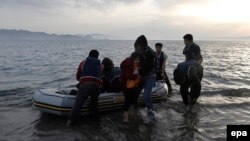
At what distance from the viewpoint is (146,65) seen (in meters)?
7.05

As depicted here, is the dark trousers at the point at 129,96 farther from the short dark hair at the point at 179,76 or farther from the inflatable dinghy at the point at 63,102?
the short dark hair at the point at 179,76

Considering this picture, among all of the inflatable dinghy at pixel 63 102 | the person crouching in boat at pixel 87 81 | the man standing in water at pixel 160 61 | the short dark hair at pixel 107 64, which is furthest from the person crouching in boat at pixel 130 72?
the man standing in water at pixel 160 61

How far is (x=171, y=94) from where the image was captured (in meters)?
11.2

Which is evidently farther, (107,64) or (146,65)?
(107,64)

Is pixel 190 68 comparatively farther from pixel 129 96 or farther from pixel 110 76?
pixel 110 76

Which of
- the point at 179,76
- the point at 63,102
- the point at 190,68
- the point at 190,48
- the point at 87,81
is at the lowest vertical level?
the point at 63,102

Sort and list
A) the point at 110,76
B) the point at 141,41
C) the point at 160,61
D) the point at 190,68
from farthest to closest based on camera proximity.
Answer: the point at 160,61
the point at 110,76
the point at 190,68
the point at 141,41

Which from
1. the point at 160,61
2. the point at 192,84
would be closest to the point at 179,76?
the point at 192,84

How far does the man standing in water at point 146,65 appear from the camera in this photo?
6.90 m

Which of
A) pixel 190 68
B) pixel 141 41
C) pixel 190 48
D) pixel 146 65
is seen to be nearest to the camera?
pixel 141 41

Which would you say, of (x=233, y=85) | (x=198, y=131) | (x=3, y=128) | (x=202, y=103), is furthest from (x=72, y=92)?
(x=233, y=85)

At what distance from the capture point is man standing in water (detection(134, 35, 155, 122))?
6.90 metres

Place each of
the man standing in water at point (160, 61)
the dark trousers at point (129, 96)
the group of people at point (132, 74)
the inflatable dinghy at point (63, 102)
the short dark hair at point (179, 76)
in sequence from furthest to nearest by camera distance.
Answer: the man standing in water at point (160, 61) < the short dark hair at point (179, 76) < the inflatable dinghy at point (63, 102) < the dark trousers at point (129, 96) < the group of people at point (132, 74)

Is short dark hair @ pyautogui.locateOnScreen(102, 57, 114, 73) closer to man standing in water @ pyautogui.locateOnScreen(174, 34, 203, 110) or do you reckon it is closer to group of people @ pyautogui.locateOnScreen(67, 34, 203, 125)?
group of people @ pyautogui.locateOnScreen(67, 34, 203, 125)
